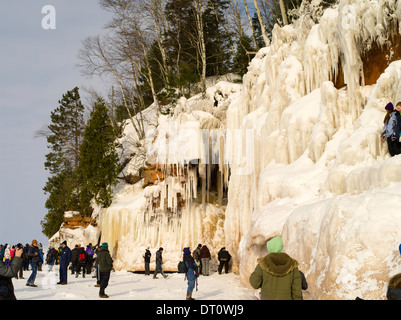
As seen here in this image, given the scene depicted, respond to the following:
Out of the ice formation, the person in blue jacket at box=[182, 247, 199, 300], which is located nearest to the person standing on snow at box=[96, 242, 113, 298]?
the person in blue jacket at box=[182, 247, 199, 300]

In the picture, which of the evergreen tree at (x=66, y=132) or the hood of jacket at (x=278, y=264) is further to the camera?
the evergreen tree at (x=66, y=132)

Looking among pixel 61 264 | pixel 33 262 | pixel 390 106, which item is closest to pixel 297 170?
pixel 390 106

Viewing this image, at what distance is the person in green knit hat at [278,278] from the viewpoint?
459cm

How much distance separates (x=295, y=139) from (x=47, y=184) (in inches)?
1333

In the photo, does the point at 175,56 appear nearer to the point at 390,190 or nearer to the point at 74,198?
the point at 74,198

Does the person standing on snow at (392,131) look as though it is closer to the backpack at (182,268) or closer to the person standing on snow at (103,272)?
the backpack at (182,268)

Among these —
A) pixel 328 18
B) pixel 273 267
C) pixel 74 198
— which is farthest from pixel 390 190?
pixel 74 198

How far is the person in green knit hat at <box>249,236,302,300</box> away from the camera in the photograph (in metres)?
4.59

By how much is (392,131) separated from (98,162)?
75.3 ft

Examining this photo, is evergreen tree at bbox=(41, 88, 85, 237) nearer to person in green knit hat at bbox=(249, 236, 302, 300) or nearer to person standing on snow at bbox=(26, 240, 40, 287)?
person standing on snow at bbox=(26, 240, 40, 287)

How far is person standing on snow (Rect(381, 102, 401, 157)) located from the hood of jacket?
19.2ft

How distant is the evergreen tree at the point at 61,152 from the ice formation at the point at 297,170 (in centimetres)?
1281

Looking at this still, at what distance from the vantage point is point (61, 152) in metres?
41.0

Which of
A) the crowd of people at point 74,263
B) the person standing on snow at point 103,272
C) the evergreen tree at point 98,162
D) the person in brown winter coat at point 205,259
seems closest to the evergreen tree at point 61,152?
the evergreen tree at point 98,162
